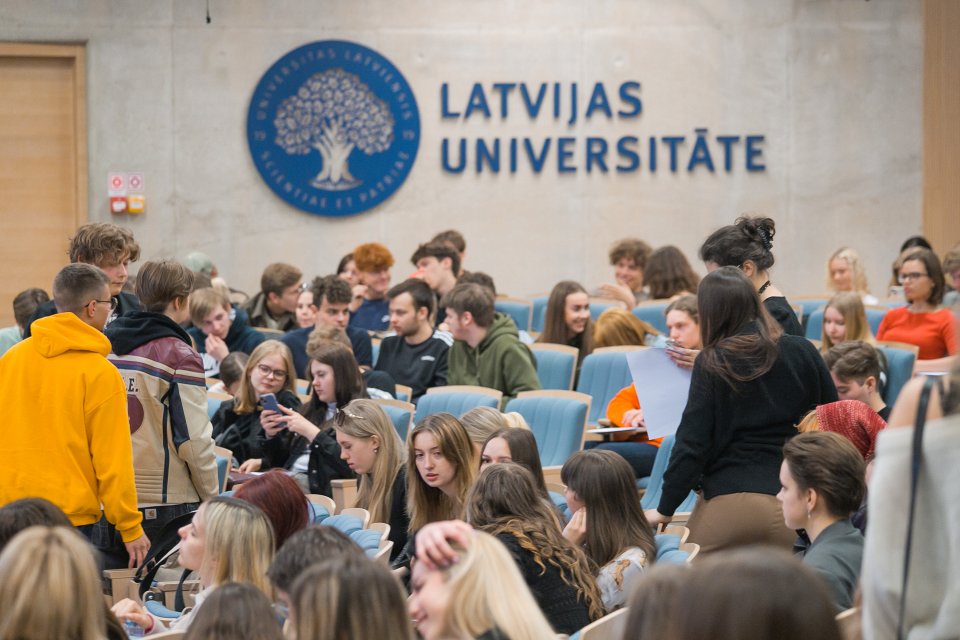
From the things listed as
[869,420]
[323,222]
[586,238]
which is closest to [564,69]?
[586,238]

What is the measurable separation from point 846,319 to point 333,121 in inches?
222

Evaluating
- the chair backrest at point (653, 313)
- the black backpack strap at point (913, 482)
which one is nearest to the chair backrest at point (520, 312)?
the chair backrest at point (653, 313)

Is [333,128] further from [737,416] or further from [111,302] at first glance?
[737,416]

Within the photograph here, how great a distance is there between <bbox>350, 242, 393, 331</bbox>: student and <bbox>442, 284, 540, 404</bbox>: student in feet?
7.13

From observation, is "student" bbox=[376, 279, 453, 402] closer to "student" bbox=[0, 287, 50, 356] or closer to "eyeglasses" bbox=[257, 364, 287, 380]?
"eyeglasses" bbox=[257, 364, 287, 380]

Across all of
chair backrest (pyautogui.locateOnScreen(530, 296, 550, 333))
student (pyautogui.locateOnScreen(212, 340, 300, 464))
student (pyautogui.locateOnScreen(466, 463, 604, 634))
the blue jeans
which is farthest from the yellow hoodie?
chair backrest (pyautogui.locateOnScreen(530, 296, 550, 333))

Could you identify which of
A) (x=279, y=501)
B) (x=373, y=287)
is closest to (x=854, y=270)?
(x=373, y=287)

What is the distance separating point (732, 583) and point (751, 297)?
7.85ft

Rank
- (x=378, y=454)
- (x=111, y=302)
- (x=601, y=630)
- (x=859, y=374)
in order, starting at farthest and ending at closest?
(x=859, y=374), (x=378, y=454), (x=111, y=302), (x=601, y=630)

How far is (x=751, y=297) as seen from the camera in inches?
156

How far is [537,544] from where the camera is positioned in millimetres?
3514

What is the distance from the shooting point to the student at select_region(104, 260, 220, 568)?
4605 millimetres

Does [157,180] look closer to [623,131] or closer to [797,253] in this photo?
[623,131]

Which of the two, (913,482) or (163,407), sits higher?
(913,482)
